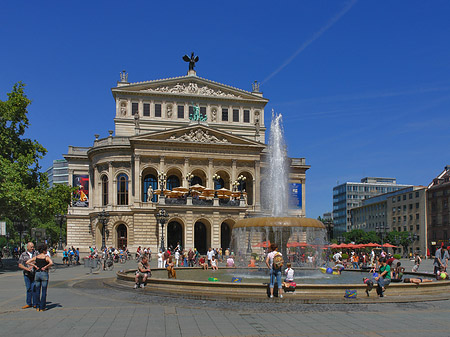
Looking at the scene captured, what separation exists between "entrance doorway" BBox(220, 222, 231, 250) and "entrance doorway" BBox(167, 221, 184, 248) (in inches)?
188

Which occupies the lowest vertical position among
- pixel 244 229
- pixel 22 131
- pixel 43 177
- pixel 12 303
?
pixel 12 303

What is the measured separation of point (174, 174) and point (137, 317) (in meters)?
51.4

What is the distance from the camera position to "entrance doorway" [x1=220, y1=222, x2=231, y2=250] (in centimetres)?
5925

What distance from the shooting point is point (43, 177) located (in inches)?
1558

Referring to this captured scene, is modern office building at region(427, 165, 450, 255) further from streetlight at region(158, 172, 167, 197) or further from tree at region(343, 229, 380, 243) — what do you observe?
streetlight at region(158, 172, 167, 197)

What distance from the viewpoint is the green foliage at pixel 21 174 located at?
114 ft

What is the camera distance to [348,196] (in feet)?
461

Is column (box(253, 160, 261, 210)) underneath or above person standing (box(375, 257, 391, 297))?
above

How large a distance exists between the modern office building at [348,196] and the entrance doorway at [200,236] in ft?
275

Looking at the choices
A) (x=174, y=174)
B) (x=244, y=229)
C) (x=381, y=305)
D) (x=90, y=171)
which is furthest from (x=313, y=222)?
(x=90, y=171)

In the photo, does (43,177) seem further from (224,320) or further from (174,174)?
(224,320)

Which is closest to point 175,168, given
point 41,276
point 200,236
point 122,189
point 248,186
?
point 122,189

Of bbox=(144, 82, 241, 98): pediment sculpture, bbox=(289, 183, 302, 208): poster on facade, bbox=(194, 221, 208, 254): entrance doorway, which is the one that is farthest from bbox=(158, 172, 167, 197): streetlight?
bbox=(289, 183, 302, 208): poster on facade

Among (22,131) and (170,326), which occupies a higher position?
(22,131)
